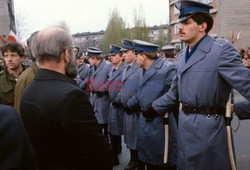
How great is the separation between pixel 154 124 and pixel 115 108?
178 cm

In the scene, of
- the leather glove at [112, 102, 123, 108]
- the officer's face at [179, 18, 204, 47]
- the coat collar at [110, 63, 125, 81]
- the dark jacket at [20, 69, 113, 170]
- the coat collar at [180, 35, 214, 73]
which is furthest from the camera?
the coat collar at [110, 63, 125, 81]

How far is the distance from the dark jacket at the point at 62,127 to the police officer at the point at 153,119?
2041 mm

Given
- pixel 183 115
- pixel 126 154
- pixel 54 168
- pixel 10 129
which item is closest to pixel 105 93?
pixel 126 154

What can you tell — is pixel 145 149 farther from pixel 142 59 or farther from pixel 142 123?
pixel 142 59

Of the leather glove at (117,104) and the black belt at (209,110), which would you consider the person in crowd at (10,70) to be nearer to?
the leather glove at (117,104)

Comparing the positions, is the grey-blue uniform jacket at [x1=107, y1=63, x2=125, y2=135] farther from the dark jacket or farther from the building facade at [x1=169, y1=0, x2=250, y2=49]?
the building facade at [x1=169, y1=0, x2=250, y2=49]

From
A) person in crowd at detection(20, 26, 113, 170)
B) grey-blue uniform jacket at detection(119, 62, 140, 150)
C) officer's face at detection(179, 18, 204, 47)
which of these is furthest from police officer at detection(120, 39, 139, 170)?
person in crowd at detection(20, 26, 113, 170)

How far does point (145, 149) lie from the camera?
13.4 ft

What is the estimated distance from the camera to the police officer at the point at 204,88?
2.72 metres

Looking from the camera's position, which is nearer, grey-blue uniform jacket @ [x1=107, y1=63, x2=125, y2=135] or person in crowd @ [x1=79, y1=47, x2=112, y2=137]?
grey-blue uniform jacket @ [x1=107, y1=63, x2=125, y2=135]

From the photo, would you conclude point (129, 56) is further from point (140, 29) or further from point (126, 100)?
point (140, 29)

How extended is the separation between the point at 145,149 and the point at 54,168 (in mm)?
2242

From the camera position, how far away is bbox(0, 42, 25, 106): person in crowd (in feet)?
12.8

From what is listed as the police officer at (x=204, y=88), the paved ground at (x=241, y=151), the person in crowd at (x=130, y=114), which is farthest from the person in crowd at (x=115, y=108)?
the police officer at (x=204, y=88)
